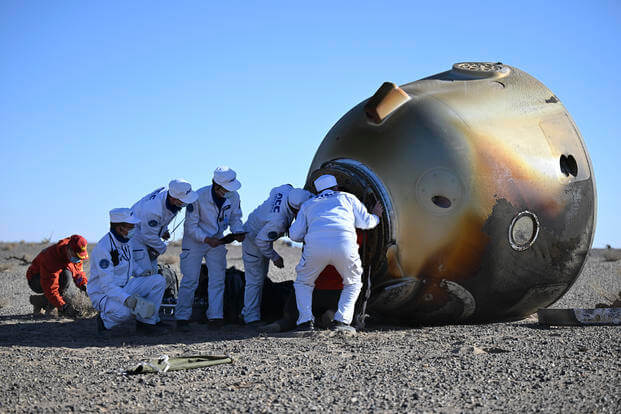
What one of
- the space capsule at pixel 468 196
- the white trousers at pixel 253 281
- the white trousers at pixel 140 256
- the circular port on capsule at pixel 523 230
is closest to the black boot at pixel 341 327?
the space capsule at pixel 468 196

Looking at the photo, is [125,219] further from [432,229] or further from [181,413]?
[181,413]

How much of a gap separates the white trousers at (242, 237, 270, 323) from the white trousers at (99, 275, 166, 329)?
1.09 metres

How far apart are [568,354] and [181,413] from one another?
3.51 m

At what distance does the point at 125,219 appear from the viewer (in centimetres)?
830

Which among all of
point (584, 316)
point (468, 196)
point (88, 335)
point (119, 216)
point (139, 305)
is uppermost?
point (119, 216)

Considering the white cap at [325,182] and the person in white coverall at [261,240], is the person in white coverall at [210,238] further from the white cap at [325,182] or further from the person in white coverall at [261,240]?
the white cap at [325,182]

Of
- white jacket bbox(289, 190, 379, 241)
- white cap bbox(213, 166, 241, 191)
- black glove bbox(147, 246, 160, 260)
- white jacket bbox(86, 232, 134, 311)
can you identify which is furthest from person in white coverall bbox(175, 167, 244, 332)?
white jacket bbox(289, 190, 379, 241)

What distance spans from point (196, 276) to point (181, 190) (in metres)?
1.16

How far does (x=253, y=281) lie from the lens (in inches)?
358

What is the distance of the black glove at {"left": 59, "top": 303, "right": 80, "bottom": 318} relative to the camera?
10.3m

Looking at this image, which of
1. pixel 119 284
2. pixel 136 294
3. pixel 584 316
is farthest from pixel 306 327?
pixel 584 316

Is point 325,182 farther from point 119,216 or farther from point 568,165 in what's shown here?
point 568,165

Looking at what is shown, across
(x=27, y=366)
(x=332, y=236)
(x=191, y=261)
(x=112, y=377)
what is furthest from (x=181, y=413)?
(x=191, y=261)

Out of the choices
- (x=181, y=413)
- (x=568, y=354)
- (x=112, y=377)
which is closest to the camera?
(x=181, y=413)
